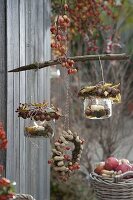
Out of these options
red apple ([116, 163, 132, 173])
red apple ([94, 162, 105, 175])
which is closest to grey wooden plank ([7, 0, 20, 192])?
red apple ([94, 162, 105, 175])

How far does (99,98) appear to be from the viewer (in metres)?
3.54

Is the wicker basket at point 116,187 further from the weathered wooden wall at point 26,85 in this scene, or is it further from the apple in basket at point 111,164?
the weathered wooden wall at point 26,85

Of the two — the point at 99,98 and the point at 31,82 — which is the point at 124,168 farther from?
the point at 31,82

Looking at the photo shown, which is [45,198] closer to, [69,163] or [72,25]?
[69,163]

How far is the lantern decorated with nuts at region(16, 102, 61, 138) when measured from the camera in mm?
3445

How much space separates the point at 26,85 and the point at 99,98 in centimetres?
76

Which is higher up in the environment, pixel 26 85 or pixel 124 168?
pixel 26 85

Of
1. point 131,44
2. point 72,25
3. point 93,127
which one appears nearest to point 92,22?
point 72,25

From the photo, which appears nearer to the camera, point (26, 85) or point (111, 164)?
point (111, 164)

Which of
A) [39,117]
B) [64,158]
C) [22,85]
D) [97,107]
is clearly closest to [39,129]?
[39,117]

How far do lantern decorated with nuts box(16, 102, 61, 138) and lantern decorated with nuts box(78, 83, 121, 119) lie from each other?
0.83ft

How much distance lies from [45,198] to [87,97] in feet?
5.53

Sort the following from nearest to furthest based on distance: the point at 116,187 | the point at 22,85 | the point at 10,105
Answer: the point at 116,187 → the point at 10,105 → the point at 22,85

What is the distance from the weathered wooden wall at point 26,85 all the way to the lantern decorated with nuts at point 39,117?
0.58 feet
